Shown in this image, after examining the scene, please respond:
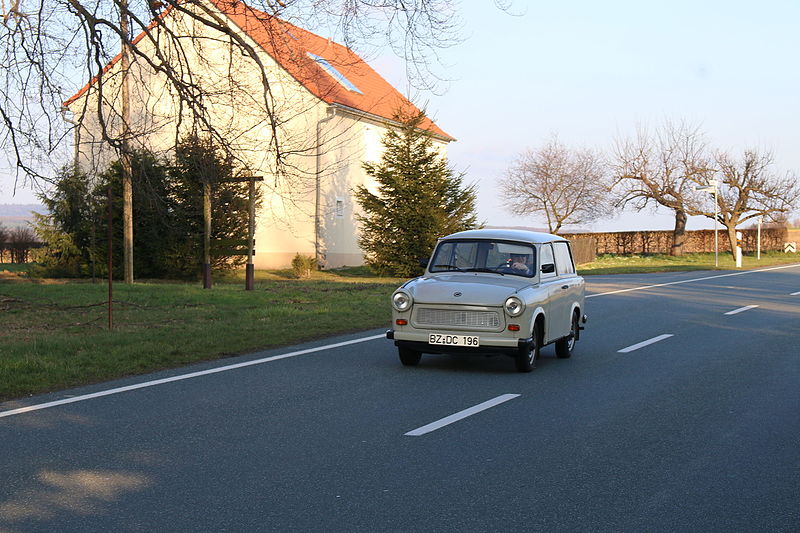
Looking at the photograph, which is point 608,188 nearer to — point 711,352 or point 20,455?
point 711,352

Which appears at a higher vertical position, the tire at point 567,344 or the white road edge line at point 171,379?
the tire at point 567,344

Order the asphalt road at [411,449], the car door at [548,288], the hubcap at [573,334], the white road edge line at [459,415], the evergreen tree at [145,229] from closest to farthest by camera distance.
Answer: the asphalt road at [411,449], the white road edge line at [459,415], the car door at [548,288], the hubcap at [573,334], the evergreen tree at [145,229]

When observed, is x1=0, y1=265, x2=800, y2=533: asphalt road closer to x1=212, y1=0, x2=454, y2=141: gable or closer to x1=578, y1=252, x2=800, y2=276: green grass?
x1=212, y1=0, x2=454, y2=141: gable

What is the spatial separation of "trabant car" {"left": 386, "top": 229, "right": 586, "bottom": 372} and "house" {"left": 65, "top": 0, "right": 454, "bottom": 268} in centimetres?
400

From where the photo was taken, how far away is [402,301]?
397 inches

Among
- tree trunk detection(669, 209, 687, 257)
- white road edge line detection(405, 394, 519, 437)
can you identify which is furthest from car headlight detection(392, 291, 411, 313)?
tree trunk detection(669, 209, 687, 257)

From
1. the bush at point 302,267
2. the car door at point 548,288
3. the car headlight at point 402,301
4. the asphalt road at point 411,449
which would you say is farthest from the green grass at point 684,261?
the asphalt road at point 411,449

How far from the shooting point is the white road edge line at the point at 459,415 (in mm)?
6816

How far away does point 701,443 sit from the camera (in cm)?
661

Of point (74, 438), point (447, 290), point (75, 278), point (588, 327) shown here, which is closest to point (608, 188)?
point (75, 278)

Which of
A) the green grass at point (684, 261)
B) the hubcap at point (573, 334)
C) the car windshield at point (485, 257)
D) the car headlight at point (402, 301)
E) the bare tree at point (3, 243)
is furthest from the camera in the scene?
the green grass at point (684, 261)

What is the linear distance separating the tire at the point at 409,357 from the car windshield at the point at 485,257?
4.11ft

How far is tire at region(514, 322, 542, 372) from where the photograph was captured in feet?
32.3

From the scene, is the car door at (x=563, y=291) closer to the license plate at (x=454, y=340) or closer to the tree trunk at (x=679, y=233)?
the license plate at (x=454, y=340)
